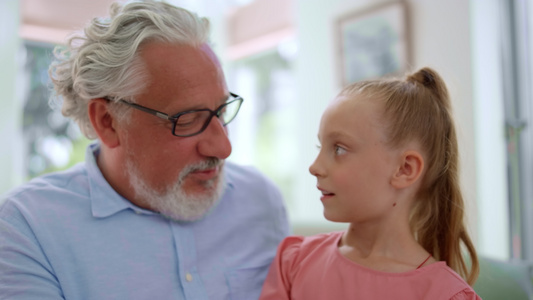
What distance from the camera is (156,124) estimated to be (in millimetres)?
1451

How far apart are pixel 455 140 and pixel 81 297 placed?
1.14 meters

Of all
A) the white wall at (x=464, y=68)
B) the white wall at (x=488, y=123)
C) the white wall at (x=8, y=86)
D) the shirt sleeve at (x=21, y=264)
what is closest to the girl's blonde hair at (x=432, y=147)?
the shirt sleeve at (x=21, y=264)

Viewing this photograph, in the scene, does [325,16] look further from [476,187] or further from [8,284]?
[8,284]

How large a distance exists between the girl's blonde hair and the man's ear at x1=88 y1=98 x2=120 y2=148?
76 cm

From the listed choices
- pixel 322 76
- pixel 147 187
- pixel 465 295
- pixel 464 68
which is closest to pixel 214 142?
pixel 147 187

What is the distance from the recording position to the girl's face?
1.22 metres

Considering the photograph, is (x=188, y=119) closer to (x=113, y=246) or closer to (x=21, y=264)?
(x=113, y=246)

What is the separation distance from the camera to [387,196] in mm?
1242

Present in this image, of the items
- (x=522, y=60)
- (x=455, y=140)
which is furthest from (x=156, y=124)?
(x=522, y=60)

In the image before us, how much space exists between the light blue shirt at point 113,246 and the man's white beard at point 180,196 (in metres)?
0.04

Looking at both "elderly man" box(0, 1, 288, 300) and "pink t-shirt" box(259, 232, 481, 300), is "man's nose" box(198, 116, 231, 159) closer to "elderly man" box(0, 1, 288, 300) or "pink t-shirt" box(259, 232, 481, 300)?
"elderly man" box(0, 1, 288, 300)

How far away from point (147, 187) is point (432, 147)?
866 mm

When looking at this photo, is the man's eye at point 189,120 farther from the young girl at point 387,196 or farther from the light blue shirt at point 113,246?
the young girl at point 387,196

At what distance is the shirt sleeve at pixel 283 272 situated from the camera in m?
1.31
